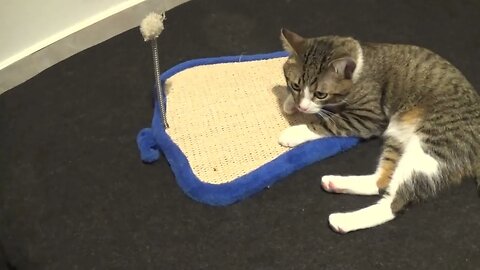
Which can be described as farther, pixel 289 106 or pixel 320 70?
pixel 289 106

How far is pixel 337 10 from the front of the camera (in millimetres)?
2148

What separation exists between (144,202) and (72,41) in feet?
2.76

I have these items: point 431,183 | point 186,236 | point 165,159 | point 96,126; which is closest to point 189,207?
point 186,236

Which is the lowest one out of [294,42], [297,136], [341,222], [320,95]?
[341,222]

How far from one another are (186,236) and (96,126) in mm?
516

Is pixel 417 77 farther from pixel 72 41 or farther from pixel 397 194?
pixel 72 41

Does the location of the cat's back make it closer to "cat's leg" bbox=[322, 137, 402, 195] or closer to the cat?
the cat

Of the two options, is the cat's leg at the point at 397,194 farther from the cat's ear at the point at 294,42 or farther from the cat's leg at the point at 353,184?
the cat's ear at the point at 294,42

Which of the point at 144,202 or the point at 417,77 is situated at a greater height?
the point at 417,77

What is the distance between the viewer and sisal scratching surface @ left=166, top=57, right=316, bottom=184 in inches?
61.6

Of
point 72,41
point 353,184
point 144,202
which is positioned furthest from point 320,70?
point 72,41

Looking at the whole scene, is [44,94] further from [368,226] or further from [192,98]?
[368,226]

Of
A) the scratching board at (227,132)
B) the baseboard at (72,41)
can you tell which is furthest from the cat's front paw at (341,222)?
the baseboard at (72,41)

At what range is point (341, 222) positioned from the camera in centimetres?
142
